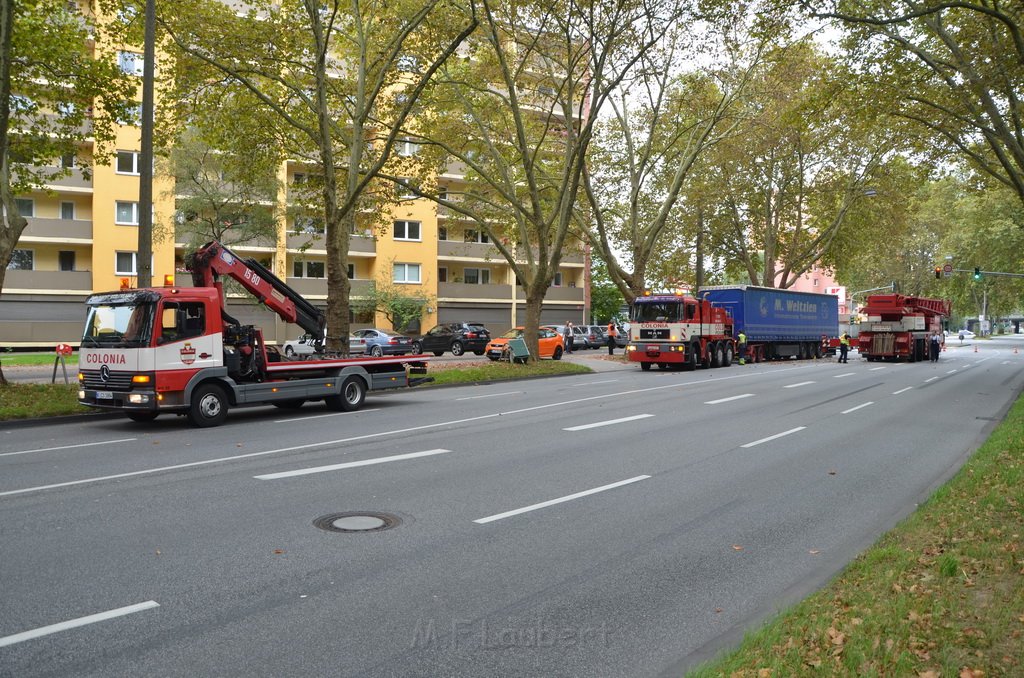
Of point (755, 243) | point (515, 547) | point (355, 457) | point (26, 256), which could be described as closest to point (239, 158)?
point (355, 457)

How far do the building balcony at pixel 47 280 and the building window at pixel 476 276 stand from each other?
79.8 feet

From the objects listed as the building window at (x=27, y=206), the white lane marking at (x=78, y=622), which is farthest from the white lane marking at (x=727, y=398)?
the building window at (x=27, y=206)

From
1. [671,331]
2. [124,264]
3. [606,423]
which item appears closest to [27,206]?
[124,264]

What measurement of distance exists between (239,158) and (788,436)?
18271 millimetres

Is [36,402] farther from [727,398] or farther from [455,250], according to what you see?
[455,250]

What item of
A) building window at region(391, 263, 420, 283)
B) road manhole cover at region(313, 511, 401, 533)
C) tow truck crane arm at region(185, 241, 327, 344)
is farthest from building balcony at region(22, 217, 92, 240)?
road manhole cover at region(313, 511, 401, 533)

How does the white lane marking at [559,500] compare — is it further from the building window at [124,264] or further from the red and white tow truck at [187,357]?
the building window at [124,264]

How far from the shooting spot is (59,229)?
38875 millimetres

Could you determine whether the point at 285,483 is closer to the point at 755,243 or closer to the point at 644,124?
the point at 644,124

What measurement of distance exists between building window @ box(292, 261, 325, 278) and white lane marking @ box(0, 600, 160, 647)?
43520 mm

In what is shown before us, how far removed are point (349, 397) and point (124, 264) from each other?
102ft

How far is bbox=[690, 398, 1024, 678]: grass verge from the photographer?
12.0ft

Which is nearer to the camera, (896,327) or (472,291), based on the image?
(896,327)

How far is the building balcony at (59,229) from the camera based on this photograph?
38125 mm
